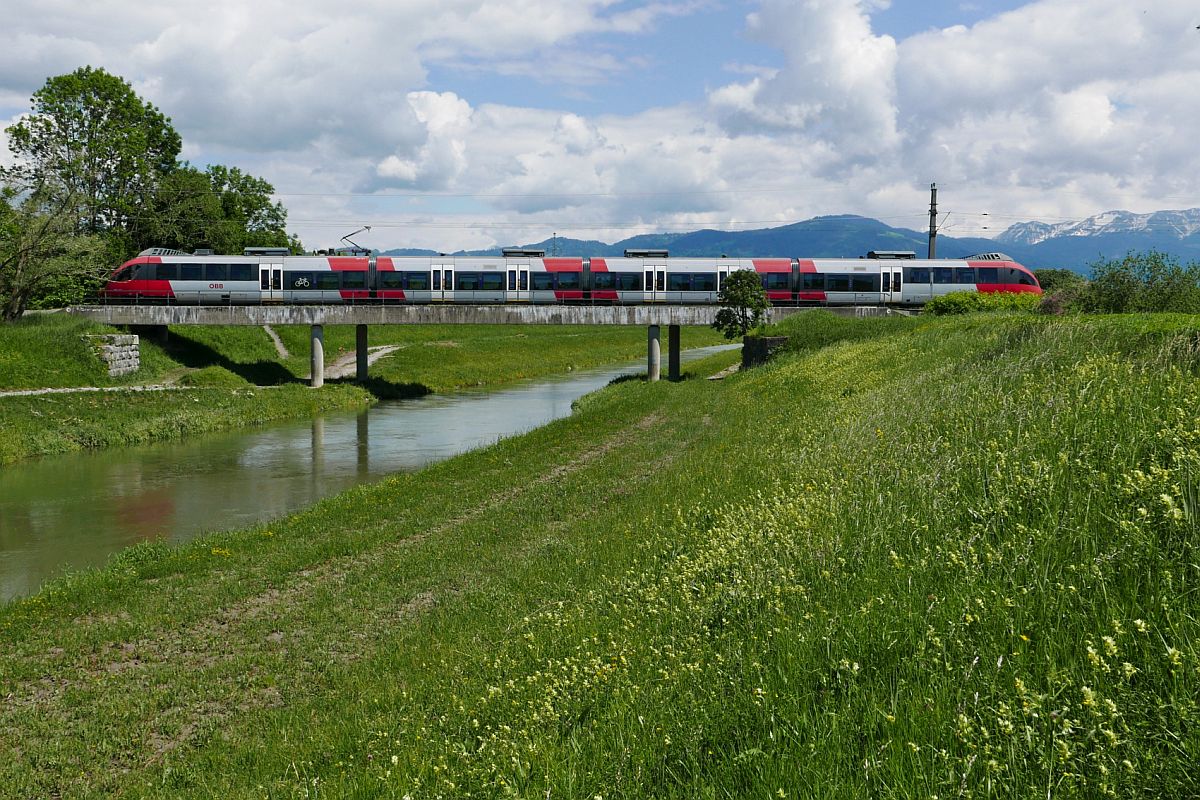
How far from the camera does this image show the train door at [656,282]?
5350 centimetres

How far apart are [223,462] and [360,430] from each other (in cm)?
861

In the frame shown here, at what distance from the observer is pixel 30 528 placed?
20859 millimetres

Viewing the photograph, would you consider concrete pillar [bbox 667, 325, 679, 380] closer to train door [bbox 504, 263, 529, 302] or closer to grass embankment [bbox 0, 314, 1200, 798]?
train door [bbox 504, 263, 529, 302]

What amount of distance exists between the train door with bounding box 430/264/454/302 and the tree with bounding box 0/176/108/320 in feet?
62.1

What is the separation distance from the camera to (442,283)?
174ft

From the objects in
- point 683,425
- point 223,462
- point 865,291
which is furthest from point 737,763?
point 865,291

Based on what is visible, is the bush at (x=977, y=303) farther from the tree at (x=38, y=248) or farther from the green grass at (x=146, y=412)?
the tree at (x=38, y=248)

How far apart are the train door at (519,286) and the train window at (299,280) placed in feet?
38.9

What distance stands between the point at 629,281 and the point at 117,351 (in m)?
28.9

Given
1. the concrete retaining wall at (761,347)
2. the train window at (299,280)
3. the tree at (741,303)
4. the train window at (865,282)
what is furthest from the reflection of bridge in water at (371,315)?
the train window at (865,282)

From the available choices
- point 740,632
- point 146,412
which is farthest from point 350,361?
point 740,632

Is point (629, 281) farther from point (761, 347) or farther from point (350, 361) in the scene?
point (350, 361)

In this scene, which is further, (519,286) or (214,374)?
(519,286)

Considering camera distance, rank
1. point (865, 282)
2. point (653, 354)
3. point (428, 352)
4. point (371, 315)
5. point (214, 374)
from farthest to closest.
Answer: point (428, 352) → point (865, 282) → point (653, 354) → point (371, 315) → point (214, 374)
